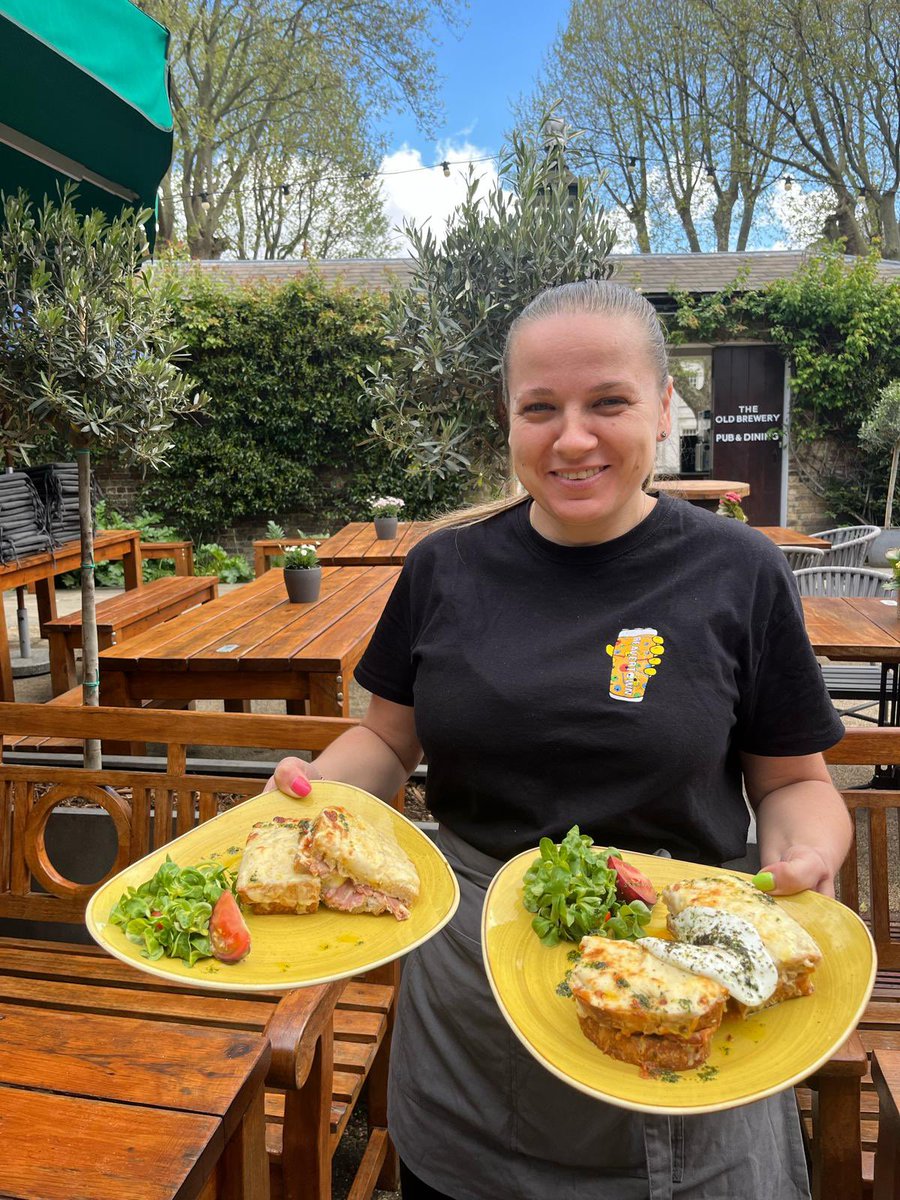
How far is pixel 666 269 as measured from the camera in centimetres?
1469

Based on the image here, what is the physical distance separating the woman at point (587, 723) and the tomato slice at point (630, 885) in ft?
0.41

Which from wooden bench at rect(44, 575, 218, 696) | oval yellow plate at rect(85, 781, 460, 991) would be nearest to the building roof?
wooden bench at rect(44, 575, 218, 696)

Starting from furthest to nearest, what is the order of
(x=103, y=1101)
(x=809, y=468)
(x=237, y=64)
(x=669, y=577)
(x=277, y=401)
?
(x=237, y=64)
(x=809, y=468)
(x=277, y=401)
(x=669, y=577)
(x=103, y=1101)

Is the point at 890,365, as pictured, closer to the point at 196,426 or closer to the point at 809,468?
the point at 809,468

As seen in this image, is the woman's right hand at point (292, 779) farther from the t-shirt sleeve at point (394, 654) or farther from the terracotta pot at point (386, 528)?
the terracotta pot at point (386, 528)

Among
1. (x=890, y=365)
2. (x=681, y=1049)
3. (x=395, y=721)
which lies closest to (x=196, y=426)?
(x=890, y=365)

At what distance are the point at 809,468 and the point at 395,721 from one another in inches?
522

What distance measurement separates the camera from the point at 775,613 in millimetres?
1374

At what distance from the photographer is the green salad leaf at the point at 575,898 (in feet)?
3.77

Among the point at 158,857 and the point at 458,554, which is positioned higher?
the point at 458,554

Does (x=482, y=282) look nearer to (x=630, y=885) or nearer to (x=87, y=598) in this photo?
(x=87, y=598)

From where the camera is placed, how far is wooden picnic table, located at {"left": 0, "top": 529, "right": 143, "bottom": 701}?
16.4 feet

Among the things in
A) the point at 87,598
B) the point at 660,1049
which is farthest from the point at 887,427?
the point at 660,1049

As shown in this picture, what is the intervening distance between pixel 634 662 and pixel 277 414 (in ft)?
37.7
